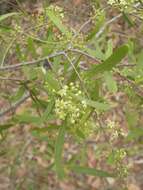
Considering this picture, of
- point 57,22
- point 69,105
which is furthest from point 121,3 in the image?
point 69,105

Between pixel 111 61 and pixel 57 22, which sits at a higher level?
pixel 57 22

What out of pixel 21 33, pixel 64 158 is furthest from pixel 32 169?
pixel 21 33

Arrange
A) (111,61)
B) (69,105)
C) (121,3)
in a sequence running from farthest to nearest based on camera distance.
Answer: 1. (121,3)
2. (111,61)
3. (69,105)

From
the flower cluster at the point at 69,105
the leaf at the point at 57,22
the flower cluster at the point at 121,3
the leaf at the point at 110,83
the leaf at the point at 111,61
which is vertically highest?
the flower cluster at the point at 121,3

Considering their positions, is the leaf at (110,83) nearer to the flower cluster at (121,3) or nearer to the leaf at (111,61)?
the leaf at (111,61)

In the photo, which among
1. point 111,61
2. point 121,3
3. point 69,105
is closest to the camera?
point 69,105

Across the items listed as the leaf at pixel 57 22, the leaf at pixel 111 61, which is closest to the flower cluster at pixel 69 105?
the leaf at pixel 111 61

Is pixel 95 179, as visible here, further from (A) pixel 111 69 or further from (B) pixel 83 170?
(A) pixel 111 69

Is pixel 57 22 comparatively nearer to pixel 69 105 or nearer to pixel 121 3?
pixel 121 3
